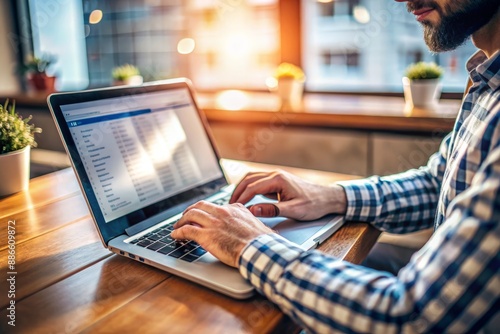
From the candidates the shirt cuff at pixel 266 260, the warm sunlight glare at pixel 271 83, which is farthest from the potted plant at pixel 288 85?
the shirt cuff at pixel 266 260

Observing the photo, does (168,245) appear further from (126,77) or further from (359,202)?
(126,77)

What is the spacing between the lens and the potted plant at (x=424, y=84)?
5.60 ft

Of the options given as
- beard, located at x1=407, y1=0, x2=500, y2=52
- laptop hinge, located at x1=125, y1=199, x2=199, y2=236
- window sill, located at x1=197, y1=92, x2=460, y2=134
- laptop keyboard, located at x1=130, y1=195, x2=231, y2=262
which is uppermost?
beard, located at x1=407, y1=0, x2=500, y2=52

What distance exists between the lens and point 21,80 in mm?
3334

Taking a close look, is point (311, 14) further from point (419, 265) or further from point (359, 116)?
point (419, 265)

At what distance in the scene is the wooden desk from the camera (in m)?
0.59

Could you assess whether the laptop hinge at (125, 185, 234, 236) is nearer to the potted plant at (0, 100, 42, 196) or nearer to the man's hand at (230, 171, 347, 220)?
the man's hand at (230, 171, 347, 220)

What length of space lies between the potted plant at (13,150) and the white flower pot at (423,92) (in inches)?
51.8

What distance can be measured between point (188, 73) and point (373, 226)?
1.93m

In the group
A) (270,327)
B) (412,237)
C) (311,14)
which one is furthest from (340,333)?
(311,14)

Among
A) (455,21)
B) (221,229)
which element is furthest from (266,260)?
(455,21)

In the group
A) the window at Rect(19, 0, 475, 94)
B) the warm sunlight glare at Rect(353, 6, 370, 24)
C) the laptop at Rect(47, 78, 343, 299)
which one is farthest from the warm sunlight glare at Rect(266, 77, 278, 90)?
the laptop at Rect(47, 78, 343, 299)

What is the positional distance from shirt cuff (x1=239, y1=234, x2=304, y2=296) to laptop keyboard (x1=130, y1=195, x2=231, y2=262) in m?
0.10

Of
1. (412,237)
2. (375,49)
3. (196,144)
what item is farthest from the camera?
(375,49)
